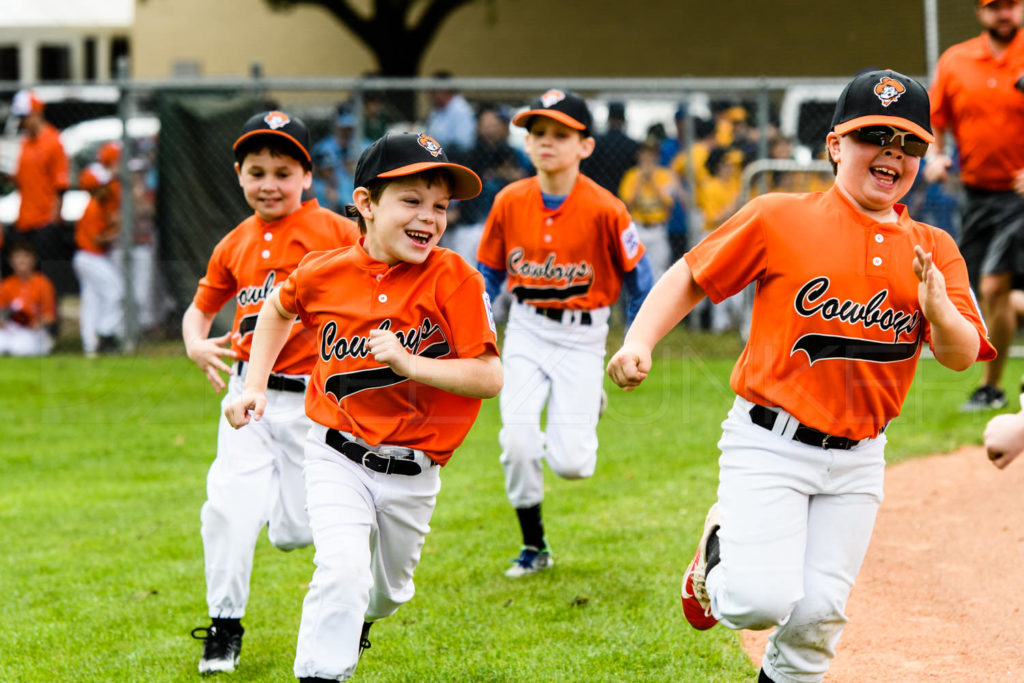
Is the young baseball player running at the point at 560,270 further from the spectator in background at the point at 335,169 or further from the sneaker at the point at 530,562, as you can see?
the spectator in background at the point at 335,169

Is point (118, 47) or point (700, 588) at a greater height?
point (118, 47)

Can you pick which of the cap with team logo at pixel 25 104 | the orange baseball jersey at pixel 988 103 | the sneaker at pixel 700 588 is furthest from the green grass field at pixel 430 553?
the cap with team logo at pixel 25 104

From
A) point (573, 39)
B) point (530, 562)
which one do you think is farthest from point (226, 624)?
point (573, 39)

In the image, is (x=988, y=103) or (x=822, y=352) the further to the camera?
(x=988, y=103)

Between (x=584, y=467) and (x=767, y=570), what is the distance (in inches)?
90.2

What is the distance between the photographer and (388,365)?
360 cm

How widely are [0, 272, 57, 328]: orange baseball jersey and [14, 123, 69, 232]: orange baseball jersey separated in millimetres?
562

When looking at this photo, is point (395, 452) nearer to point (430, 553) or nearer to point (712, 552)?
point (712, 552)

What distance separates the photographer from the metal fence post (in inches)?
448

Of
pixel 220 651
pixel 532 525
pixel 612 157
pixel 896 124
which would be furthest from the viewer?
pixel 612 157

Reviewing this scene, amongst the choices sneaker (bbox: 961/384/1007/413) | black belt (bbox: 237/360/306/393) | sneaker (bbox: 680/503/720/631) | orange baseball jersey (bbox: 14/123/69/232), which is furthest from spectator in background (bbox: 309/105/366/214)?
sneaker (bbox: 680/503/720/631)

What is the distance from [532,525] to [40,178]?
8.48 m

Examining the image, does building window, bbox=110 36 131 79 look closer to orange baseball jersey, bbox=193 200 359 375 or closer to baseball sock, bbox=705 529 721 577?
orange baseball jersey, bbox=193 200 359 375

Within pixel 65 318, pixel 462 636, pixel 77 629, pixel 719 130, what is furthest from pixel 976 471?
pixel 65 318
